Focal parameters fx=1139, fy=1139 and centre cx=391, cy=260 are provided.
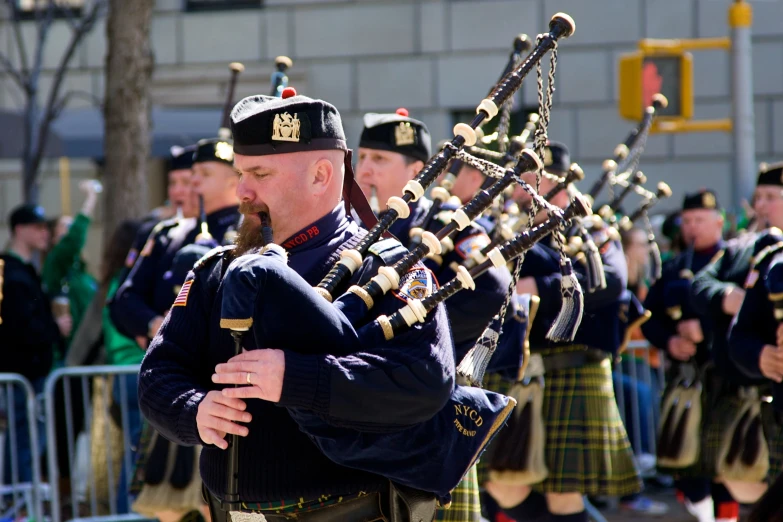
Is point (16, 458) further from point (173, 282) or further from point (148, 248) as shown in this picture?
point (173, 282)

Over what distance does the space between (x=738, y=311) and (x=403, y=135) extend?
1.61m

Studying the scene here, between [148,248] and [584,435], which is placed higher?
[148,248]

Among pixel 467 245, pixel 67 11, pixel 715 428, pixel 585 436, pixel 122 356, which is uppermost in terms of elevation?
pixel 67 11

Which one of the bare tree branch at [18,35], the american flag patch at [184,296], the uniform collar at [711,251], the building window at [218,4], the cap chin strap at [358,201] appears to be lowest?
the uniform collar at [711,251]

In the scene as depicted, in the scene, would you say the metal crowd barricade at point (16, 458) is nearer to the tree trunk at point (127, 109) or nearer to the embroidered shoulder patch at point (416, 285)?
the tree trunk at point (127, 109)

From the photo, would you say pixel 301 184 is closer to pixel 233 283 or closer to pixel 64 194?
pixel 233 283

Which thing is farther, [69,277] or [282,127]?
[69,277]

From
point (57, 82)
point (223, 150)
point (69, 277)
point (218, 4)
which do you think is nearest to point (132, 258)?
point (223, 150)

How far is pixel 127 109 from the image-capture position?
7758mm

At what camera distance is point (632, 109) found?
801 centimetres

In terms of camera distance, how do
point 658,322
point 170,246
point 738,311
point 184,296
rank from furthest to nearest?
1. point 658,322
2. point 170,246
3. point 738,311
4. point 184,296

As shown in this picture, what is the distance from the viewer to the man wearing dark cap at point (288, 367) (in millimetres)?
2234

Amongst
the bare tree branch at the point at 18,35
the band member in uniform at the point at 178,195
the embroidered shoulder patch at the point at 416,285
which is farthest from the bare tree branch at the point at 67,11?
the embroidered shoulder patch at the point at 416,285

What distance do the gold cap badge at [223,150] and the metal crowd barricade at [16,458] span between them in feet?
5.09
